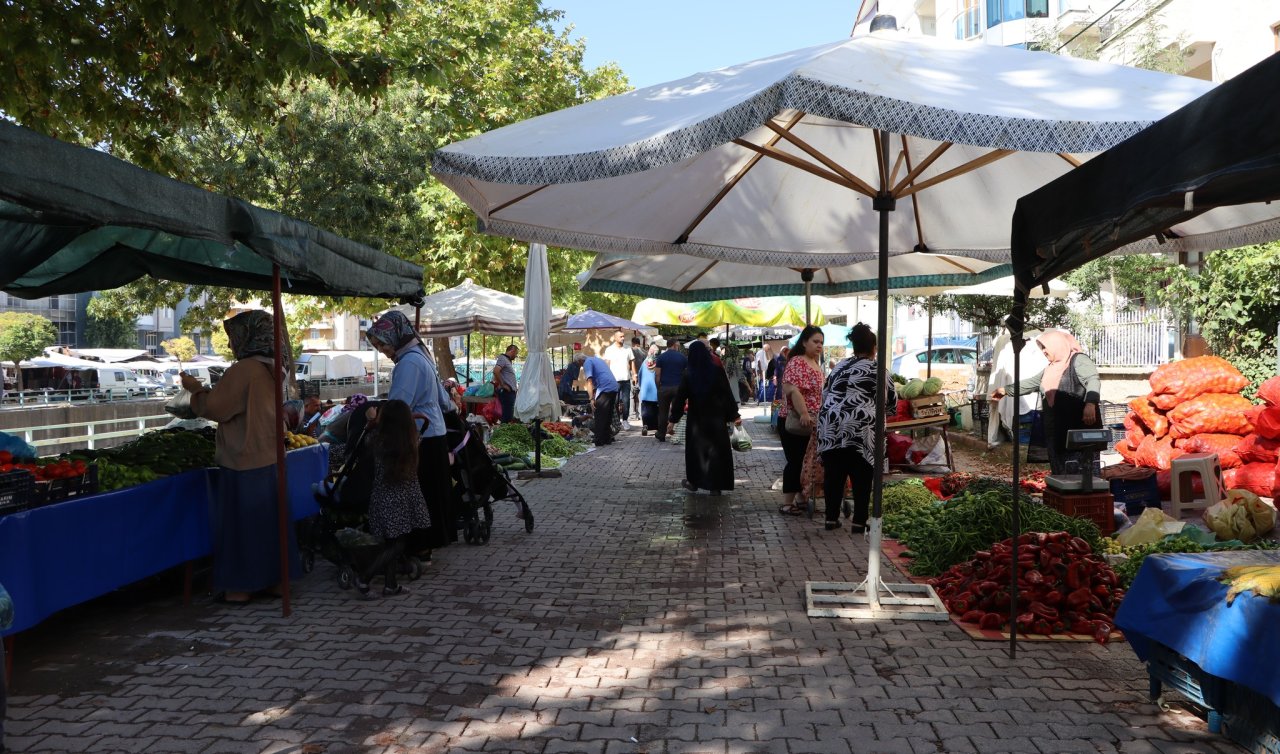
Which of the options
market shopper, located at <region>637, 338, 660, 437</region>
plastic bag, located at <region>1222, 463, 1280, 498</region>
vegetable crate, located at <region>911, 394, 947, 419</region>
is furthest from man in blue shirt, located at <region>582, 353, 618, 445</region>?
plastic bag, located at <region>1222, 463, 1280, 498</region>

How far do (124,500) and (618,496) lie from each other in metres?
6.20

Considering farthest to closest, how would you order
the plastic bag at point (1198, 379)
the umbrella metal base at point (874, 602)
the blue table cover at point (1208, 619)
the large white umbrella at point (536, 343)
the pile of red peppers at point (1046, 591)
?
the large white umbrella at point (536, 343) < the plastic bag at point (1198, 379) < the umbrella metal base at point (874, 602) < the pile of red peppers at point (1046, 591) < the blue table cover at point (1208, 619)

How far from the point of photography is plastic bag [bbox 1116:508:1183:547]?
6859mm

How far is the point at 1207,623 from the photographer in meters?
3.73

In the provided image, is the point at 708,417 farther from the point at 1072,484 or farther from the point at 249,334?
the point at 249,334

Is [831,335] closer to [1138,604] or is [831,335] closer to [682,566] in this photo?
[682,566]

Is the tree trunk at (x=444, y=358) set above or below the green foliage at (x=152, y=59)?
below

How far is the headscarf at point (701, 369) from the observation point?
1026 centimetres

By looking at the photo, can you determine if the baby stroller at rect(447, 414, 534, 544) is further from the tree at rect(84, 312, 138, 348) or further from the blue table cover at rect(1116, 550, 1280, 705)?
the tree at rect(84, 312, 138, 348)

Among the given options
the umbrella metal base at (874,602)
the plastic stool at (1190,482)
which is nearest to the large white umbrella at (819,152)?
the umbrella metal base at (874,602)

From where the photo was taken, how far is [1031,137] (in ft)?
13.1

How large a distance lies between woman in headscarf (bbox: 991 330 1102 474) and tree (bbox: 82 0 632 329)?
9721 millimetres

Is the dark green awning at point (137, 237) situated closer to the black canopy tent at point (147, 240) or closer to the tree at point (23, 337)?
the black canopy tent at point (147, 240)

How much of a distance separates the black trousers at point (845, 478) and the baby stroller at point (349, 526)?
3489 millimetres
